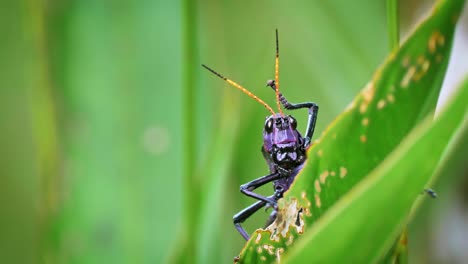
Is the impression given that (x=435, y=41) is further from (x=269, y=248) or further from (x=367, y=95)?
(x=269, y=248)

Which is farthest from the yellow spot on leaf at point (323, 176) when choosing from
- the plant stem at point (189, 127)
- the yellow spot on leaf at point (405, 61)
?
the plant stem at point (189, 127)

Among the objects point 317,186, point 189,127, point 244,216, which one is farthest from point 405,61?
point 244,216

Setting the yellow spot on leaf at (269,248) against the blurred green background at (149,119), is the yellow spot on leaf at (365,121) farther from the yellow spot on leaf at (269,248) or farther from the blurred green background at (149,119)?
the blurred green background at (149,119)

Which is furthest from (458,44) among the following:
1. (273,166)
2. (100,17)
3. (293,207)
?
(100,17)

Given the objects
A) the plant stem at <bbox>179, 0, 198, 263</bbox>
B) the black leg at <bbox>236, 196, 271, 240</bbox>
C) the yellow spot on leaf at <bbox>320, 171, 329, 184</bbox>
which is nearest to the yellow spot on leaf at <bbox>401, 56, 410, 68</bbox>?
the yellow spot on leaf at <bbox>320, 171, 329, 184</bbox>

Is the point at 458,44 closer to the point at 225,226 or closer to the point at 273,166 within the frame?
the point at 273,166

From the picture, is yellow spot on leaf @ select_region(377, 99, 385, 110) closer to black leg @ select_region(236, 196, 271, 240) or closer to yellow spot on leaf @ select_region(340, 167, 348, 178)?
yellow spot on leaf @ select_region(340, 167, 348, 178)
